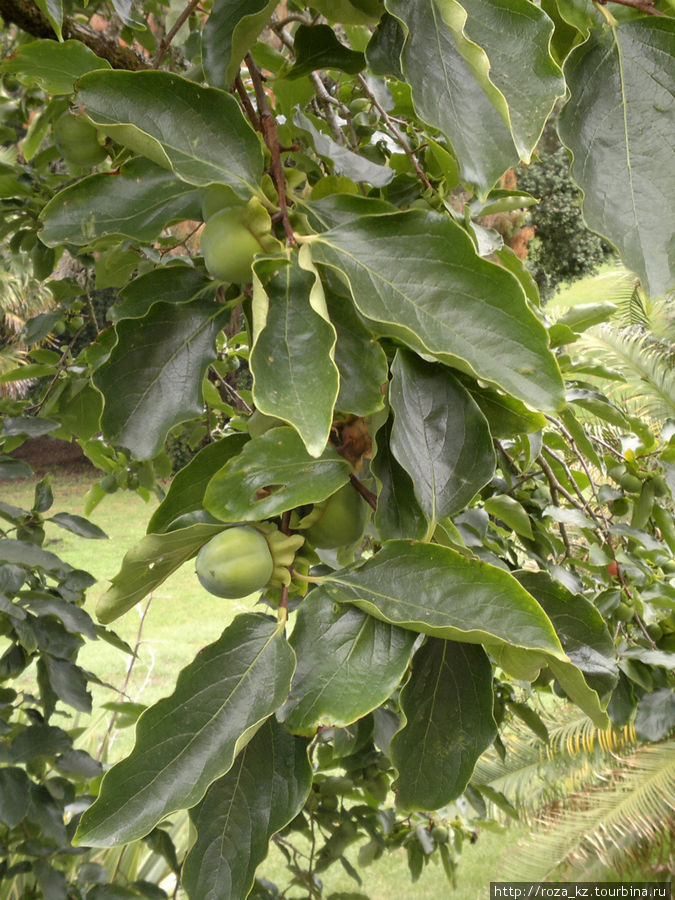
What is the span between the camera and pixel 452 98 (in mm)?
433

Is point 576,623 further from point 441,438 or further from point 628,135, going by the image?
point 628,135

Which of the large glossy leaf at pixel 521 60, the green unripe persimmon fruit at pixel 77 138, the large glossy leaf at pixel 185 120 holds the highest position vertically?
the large glossy leaf at pixel 521 60

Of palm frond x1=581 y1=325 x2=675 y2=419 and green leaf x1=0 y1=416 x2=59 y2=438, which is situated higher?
green leaf x1=0 y1=416 x2=59 y2=438

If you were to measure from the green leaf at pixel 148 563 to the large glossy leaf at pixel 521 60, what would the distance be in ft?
0.96

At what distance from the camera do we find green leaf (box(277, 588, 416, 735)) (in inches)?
16.4

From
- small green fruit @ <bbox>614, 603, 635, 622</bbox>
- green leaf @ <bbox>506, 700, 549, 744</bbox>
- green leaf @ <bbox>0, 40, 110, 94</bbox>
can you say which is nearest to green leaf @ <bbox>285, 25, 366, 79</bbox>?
green leaf @ <bbox>0, 40, 110, 94</bbox>

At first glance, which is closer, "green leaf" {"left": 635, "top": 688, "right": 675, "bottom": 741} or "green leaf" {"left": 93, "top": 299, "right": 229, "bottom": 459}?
"green leaf" {"left": 93, "top": 299, "right": 229, "bottom": 459}

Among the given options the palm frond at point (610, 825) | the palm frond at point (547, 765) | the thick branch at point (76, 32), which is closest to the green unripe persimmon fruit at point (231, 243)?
the thick branch at point (76, 32)

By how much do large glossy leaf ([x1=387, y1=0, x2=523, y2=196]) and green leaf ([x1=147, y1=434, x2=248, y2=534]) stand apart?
0.24 m

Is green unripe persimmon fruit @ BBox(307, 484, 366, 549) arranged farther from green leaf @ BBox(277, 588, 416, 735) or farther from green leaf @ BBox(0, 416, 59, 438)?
green leaf @ BBox(0, 416, 59, 438)

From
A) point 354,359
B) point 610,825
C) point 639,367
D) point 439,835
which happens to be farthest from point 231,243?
point 639,367

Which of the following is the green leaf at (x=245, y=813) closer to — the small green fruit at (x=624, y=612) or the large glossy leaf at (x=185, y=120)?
the large glossy leaf at (x=185, y=120)

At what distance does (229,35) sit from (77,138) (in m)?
0.19

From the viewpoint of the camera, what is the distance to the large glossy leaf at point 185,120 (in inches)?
17.7
